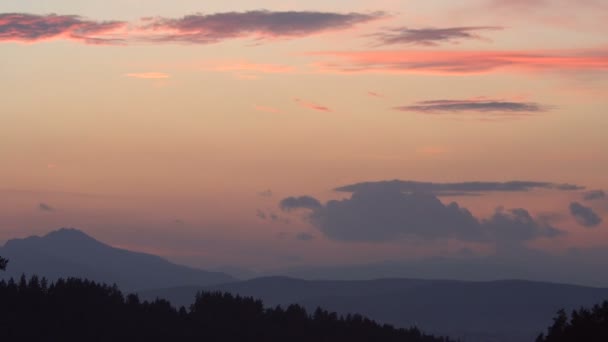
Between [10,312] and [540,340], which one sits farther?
[10,312]

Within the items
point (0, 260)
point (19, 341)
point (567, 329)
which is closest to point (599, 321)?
point (567, 329)

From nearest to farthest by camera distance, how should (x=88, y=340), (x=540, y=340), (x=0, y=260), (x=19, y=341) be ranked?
1. (x=0, y=260)
2. (x=540, y=340)
3. (x=19, y=341)
4. (x=88, y=340)

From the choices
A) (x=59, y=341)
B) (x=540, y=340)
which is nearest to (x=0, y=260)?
(x=540, y=340)

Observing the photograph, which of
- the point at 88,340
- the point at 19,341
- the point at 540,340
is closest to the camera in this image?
the point at 540,340

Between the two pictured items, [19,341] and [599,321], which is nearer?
[599,321]

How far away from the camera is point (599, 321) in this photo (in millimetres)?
127938

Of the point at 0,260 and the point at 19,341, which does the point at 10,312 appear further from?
the point at 0,260

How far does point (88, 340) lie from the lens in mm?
199125

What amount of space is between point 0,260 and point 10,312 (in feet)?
250

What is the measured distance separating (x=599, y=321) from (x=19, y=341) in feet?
300

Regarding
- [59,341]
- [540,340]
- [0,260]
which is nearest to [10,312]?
[59,341]

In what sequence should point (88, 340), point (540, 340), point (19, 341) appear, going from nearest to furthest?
point (540, 340) → point (19, 341) → point (88, 340)

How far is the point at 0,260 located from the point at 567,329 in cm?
5730

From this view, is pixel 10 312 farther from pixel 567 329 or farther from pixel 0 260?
pixel 567 329
